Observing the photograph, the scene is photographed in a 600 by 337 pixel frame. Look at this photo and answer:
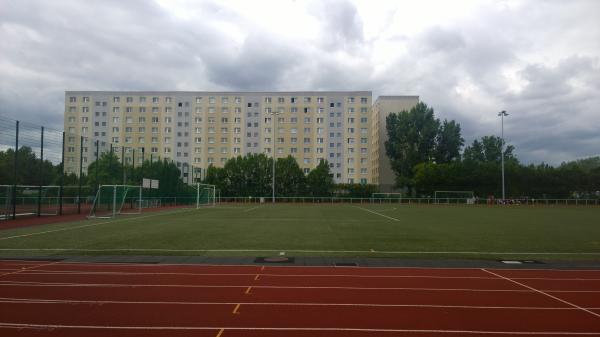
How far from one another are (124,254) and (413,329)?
960 cm

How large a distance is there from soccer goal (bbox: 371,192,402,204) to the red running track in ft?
205

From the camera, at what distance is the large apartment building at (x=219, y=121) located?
302ft

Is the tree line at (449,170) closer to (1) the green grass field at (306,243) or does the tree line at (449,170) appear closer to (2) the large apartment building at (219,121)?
(2) the large apartment building at (219,121)

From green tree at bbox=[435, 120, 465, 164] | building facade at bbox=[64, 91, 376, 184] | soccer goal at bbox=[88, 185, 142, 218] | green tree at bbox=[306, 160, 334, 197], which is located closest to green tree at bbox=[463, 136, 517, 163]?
green tree at bbox=[435, 120, 465, 164]

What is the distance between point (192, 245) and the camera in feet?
49.7

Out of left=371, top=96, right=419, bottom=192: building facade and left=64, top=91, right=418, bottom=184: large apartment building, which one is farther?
left=371, top=96, right=419, bottom=192: building facade

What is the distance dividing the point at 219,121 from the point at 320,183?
1129 inches

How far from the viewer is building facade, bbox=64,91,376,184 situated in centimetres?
9200

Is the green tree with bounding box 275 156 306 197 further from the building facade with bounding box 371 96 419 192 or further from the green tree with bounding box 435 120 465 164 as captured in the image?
the green tree with bounding box 435 120 465 164

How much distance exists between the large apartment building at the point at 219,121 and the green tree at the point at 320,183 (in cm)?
1444

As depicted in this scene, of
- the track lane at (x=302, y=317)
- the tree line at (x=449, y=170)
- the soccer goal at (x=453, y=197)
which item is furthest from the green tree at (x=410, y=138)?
the track lane at (x=302, y=317)

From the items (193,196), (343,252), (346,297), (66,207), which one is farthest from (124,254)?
(193,196)

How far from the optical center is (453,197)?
2896 inches

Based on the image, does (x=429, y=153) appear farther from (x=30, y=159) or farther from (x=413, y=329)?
(x=413, y=329)
